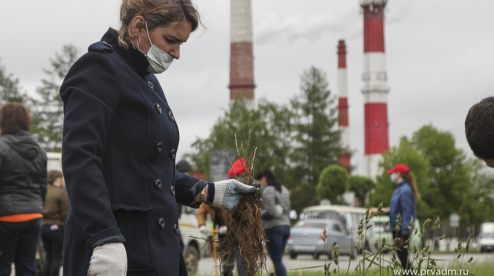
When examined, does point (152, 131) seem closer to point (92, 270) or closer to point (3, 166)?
point (92, 270)

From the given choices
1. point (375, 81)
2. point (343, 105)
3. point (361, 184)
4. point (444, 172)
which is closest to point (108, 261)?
point (444, 172)

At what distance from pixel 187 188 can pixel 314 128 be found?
58000 millimetres

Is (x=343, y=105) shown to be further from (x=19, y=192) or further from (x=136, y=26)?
(x=136, y=26)

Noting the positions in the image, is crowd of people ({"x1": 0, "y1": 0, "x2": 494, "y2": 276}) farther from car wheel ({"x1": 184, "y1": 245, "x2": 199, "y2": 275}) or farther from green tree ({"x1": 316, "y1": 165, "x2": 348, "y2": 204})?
green tree ({"x1": 316, "y1": 165, "x2": 348, "y2": 204})

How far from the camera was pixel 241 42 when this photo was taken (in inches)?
1881

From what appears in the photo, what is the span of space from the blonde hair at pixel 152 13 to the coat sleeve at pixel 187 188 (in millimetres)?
754

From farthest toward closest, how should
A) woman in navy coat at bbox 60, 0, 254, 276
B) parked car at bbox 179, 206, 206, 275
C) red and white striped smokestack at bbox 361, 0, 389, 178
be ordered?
red and white striped smokestack at bbox 361, 0, 389, 178 < parked car at bbox 179, 206, 206, 275 < woman in navy coat at bbox 60, 0, 254, 276

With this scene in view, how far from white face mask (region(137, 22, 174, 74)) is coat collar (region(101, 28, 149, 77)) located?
21 mm

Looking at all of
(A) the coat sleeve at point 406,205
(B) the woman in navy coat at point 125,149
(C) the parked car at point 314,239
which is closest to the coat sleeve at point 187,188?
(B) the woman in navy coat at point 125,149

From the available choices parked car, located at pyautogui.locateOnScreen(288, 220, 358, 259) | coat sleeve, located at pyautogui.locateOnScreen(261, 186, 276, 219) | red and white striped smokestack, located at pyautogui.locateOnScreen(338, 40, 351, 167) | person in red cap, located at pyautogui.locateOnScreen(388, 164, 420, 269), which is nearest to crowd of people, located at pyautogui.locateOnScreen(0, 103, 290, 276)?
coat sleeve, located at pyautogui.locateOnScreen(261, 186, 276, 219)

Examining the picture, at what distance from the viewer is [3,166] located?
20.2ft

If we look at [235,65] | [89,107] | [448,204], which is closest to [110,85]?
[89,107]

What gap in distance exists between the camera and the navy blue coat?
8.54 feet

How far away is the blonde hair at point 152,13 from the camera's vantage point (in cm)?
291
